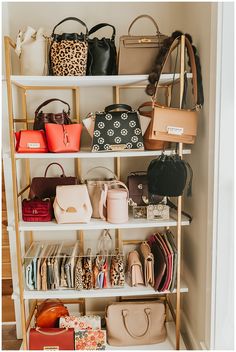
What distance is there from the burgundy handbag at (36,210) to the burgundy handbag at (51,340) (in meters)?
0.68

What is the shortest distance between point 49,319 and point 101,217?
2.46 ft

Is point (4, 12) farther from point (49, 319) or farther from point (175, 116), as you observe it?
point (49, 319)

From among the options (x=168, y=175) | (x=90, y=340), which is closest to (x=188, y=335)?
(x=90, y=340)

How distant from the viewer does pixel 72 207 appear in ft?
6.63

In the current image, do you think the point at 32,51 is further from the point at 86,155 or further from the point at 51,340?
the point at 51,340

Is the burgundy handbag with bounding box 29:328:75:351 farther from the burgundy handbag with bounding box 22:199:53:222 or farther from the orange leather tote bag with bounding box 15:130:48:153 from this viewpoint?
the orange leather tote bag with bounding box 15:130:48:153

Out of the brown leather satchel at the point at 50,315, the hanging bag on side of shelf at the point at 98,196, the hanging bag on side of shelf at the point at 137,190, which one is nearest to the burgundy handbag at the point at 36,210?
the hanging bag on side of shelf at the point at 98,196

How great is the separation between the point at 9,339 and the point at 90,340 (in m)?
0.64

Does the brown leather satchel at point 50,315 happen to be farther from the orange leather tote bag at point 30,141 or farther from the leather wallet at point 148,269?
the orange leather tote bag at point 30,141

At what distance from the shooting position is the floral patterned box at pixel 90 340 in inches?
83.5

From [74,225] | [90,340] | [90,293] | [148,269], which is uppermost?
[74,225]

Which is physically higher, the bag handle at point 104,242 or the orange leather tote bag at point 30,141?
the orange leather tote bag at point 30,141

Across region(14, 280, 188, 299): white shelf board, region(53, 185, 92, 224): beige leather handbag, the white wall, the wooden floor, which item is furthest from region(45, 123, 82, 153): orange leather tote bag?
the wooden floor

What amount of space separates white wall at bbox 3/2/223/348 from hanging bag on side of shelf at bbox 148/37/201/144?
2.9 inches
